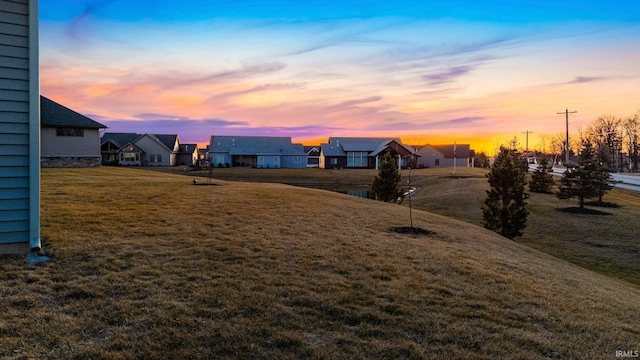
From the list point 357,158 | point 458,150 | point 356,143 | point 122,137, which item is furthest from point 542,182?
point 122,137

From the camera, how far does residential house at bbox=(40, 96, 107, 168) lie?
96.1 ft

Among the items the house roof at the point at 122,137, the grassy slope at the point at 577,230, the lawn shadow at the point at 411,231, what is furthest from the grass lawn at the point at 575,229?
the house roof at the point at 122,137

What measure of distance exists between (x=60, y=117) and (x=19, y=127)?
28.7 metres

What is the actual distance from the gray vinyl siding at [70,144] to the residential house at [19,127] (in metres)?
28.1

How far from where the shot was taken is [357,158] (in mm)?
70688

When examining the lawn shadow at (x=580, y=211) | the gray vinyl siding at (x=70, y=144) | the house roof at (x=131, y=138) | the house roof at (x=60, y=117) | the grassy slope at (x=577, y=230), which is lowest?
the grassy slope at (x=577, y=230)

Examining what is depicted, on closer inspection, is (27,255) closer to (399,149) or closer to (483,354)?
(483,354)

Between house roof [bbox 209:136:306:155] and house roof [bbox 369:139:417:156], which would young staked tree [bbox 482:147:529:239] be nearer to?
house roof [bbox 369:139:417:156]

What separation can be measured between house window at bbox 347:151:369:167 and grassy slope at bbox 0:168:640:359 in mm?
61564

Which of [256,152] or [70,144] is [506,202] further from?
[256,152]

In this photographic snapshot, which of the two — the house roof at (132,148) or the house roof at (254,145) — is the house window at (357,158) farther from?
the house roof at (132,148)

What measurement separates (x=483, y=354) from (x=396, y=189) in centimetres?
1996

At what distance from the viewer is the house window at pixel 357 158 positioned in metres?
70.3

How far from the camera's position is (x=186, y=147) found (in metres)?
72.7
